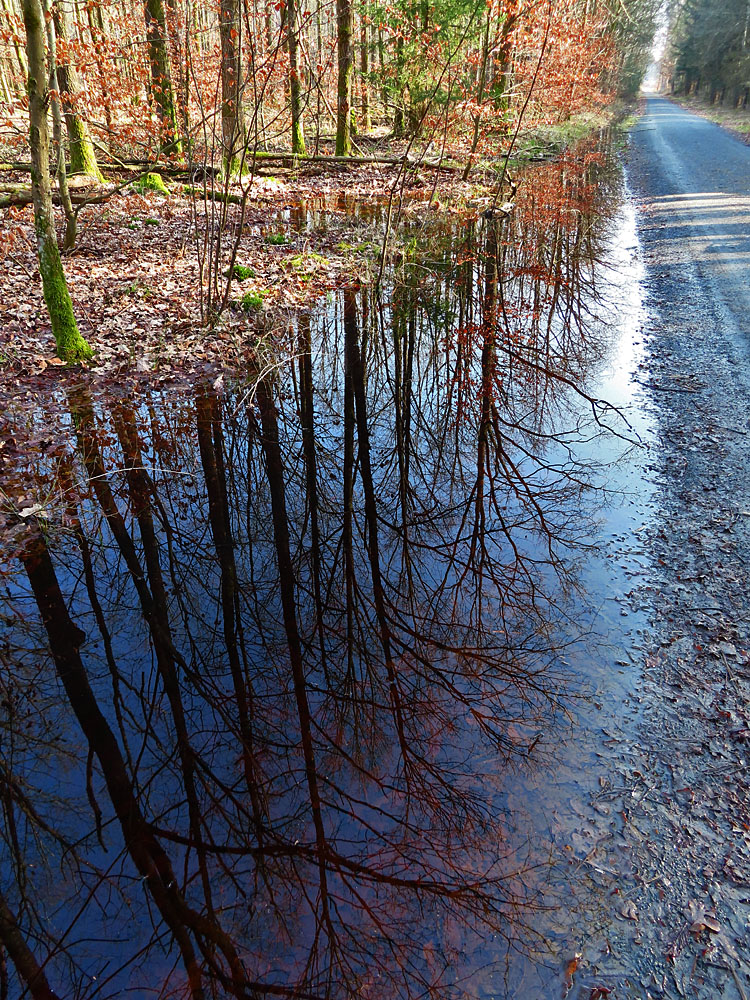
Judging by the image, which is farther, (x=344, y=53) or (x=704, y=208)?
(x=344, y=53)

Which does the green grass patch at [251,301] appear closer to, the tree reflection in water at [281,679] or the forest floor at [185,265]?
the forest floor at [185,265]

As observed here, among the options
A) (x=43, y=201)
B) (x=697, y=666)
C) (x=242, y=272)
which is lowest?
(x=697, y=666)

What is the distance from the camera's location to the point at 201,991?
2.27 metres

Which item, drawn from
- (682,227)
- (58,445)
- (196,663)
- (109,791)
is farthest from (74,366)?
(682,227)

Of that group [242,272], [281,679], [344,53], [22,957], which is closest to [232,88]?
[242,272]

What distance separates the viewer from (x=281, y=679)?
3631 millimetres

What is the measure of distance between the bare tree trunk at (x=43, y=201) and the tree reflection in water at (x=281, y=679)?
0.73 meters

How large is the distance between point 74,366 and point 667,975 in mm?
7358

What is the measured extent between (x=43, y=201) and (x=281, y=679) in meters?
5.55

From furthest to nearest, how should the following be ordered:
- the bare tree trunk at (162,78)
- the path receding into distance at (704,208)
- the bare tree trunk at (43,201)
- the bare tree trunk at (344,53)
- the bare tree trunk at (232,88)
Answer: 1. the bare tree trunk at (344,53)
2. the bare tree trunk at (162,78)
3. the path receding into distance at (704,208)
4. the bare tree trunk at (232,88)
5. the bare tree trunk at (43,201)

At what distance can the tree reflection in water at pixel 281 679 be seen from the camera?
2.46 m

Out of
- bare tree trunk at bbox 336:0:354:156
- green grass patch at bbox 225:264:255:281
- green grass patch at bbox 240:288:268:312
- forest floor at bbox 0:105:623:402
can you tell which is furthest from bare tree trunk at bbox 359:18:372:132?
green grass patch at bbox 240:288:268:312

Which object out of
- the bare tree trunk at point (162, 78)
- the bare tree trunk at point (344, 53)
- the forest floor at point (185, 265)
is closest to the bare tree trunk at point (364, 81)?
the bare tree trunk at point (344, 53)

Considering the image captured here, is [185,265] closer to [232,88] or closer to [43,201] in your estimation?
[232,88]
